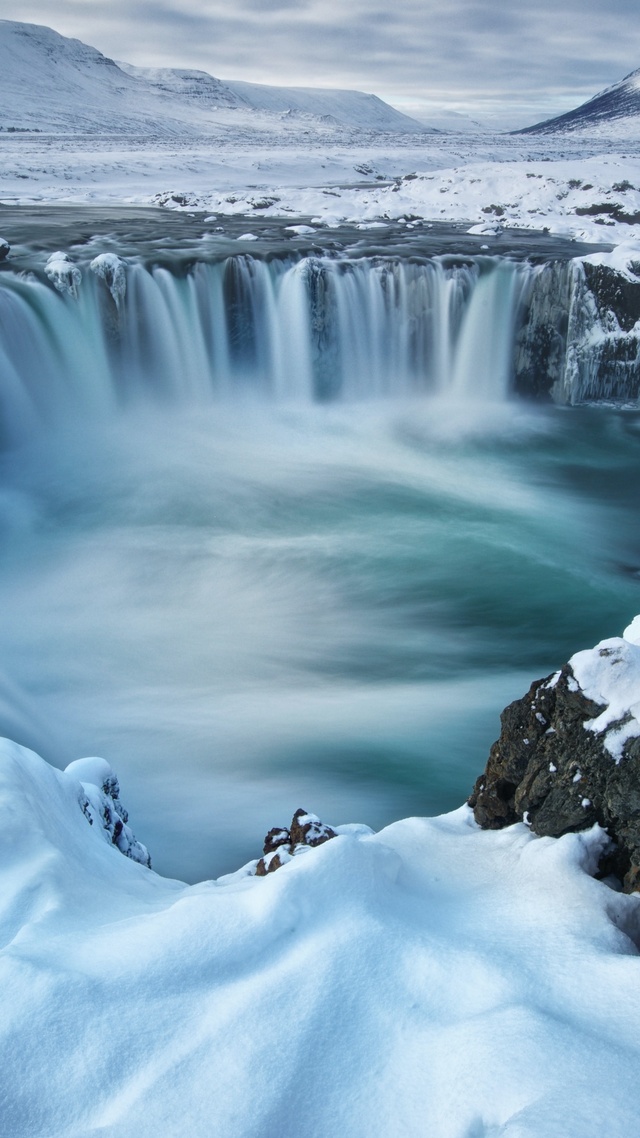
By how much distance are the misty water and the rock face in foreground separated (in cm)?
224

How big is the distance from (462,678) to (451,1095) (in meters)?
6.00

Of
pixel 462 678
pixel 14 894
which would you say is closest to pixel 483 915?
pixel 14 894

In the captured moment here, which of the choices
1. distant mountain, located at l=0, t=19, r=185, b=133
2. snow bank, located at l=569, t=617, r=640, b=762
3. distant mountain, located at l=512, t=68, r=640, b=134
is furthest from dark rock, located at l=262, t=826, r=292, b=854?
distant mountain, located at l=512, t=68, r=640, b=134

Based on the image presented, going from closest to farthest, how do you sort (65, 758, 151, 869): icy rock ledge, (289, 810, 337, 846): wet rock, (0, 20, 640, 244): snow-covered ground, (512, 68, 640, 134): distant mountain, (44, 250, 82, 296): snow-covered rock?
(289, 810, 337, 846): wet rock, (65, 758, 151, 869): icy rock ledge, (44, 250, 82, 296): snow-covered rock, (0, 20, 640, 244): snow-covered ground, (512, 68, 640, 134): distant mountain

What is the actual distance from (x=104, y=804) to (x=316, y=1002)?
2.38 metres

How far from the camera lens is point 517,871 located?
3967 millimetres

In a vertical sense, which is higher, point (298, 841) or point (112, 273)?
point (112, 273)

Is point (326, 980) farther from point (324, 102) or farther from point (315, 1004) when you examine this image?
point (324, 102)

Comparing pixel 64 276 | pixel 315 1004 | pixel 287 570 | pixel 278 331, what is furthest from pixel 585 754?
pixel 278 331

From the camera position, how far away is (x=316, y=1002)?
269 centimetres

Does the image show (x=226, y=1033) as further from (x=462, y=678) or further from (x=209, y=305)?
(x=209, y=305)

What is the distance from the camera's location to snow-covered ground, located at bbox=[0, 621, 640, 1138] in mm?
2359

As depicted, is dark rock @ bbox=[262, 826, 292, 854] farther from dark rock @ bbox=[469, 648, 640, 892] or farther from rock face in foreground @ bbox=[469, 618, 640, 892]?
rock face in foreground @ bbox=[469, 618, 640, 892]

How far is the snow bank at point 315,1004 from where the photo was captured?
2.36 m
